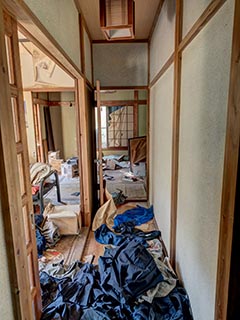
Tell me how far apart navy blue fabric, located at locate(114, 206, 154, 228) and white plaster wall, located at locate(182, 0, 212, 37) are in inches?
102

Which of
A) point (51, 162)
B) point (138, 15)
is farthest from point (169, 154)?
point (51, 162)

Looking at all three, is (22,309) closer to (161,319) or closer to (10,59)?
(161,319)

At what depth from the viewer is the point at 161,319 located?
1.73 metres

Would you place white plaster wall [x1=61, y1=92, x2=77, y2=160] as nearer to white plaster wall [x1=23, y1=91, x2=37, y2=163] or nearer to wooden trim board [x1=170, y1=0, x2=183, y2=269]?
white plaster wall [x1=23, y1=91, x2=37, y2=163]

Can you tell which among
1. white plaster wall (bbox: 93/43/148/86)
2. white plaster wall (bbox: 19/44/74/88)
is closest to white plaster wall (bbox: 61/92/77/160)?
white plaster wall (bbox: 19/44/74/88)

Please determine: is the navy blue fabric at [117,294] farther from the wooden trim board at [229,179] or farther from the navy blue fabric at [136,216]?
the navy blue fabric at [136,216]

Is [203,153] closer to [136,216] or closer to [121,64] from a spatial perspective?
[136,216]

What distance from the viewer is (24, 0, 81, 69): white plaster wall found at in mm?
1437

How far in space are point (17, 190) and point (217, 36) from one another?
125cm

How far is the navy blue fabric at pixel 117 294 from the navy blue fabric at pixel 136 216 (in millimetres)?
1326

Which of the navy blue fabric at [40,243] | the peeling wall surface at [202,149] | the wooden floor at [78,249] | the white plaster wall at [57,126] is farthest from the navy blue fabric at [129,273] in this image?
the white plaster wall at [57,126]

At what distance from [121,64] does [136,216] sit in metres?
2.51

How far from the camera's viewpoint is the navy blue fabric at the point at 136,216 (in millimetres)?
3551

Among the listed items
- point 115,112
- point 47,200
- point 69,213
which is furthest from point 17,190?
point 115,112
